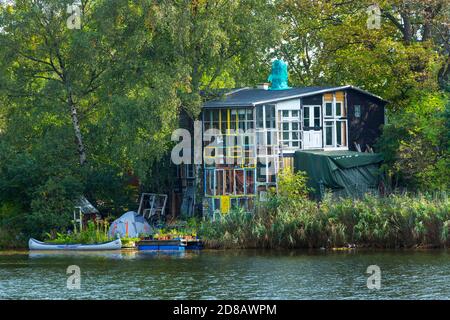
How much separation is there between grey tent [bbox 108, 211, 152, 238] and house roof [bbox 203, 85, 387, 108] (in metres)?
6.63

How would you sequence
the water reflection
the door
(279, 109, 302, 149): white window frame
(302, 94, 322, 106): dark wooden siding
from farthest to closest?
1. the door
2. (302, 94, 322, 106): dark wooden siding
3. (279, 109, 302, 149): white window frame
4. the water reflection

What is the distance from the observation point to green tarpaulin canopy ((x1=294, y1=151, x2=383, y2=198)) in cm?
5056

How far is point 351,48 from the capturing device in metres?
59.1

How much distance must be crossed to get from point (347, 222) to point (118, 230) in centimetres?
1178

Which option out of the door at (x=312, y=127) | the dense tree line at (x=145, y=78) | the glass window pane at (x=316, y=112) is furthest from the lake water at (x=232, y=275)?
the glass window pane at (x=316, y=112)

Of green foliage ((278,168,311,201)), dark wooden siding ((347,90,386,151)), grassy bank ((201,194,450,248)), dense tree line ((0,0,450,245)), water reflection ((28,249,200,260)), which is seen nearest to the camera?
grassy bank ((201,194,450,248))

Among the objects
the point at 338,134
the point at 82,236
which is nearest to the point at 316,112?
the point at 338,134

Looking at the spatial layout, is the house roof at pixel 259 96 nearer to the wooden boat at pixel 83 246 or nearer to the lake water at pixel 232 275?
the wooden boat at pixel 83 246

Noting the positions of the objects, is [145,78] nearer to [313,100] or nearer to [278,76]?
[278,76]

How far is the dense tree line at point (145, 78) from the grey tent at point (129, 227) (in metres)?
2.09

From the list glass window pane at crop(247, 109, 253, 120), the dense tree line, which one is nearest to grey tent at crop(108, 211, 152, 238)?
the dense tree line

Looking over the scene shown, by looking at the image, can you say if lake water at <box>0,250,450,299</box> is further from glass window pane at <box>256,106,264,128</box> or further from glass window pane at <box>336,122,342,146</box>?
glass window pane at <box>336,122,342,146</box>

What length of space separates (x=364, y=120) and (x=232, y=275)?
20.7m

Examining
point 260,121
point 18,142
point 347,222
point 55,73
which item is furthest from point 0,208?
point 347,222
